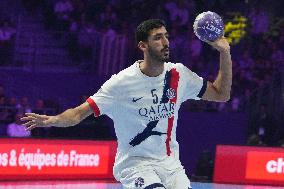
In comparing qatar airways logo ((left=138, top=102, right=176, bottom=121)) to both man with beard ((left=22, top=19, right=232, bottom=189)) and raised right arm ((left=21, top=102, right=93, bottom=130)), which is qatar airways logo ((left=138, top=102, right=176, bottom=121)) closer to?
man with beard ((left=22, top=19, right=232, bottom=189))

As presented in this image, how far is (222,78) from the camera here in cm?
668

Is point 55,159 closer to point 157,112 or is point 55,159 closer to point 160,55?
point 157,112

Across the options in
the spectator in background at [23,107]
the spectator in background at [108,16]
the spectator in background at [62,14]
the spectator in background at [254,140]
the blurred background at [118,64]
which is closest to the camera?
the spectator in background at [23,107]

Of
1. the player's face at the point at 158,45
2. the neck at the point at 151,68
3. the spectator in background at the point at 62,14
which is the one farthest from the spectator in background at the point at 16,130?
the player's face at the point at 158,45

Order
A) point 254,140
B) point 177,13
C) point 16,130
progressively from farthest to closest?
1. point 177,13
2. point 254,140
3. point 16,130

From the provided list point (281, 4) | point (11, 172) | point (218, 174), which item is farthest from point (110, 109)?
point (281, 4)

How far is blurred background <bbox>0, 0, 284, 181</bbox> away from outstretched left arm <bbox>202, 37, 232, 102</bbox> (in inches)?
355

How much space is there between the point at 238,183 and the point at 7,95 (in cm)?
580

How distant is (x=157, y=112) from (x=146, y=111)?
0.10 metres

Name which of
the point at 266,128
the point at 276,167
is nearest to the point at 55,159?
the point at 276,167

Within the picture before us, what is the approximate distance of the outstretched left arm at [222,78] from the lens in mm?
6586

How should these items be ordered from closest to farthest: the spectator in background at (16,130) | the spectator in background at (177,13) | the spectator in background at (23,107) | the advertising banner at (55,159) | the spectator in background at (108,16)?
the advertising banner at (55,159)
the spectator in background at (16,130)
the spectator in background at (23,107)
the spectator in background at (108,16)
the spectator in background at (177,13)

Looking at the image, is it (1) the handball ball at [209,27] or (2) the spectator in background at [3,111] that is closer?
(1) the handball ball at [209,27]

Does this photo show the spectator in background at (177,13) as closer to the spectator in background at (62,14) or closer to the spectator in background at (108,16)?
the spectator in background at (108,16)
